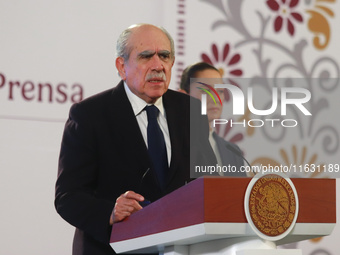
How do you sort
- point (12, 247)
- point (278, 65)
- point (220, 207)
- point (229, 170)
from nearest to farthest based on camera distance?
point (220, 207), point (229, 170), point (12, 247), point (278, 65)

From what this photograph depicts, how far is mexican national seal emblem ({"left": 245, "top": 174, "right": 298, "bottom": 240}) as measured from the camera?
4.68ft

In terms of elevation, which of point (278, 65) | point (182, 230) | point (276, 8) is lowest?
point (182, 230)

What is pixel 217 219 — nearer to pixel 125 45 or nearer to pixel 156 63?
pixel 156 63

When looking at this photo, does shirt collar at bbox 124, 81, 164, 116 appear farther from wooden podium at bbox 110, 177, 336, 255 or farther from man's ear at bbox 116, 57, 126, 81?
wooden podium at bbox 110, 177, 336, 255

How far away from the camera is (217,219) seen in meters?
1.39

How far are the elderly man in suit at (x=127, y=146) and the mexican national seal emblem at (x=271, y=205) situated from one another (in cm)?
62

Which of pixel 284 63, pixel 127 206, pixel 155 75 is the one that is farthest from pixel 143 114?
pixel 284 63

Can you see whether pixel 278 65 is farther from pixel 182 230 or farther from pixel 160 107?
pixel 182 230

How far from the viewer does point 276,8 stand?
4.24 metres

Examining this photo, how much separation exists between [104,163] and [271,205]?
85 cm

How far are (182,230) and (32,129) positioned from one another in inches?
85.9

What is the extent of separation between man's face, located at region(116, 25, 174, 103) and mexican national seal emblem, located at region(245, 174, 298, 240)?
87cm

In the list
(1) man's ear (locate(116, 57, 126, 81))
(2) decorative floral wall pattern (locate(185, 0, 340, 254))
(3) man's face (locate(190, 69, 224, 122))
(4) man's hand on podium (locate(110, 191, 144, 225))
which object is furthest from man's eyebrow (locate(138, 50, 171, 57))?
(2) decorative floral wall pattern (locate(185, 0, 340, 254))

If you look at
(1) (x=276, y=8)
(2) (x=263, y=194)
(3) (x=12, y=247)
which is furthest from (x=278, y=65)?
(2) (x=263, y=194)
